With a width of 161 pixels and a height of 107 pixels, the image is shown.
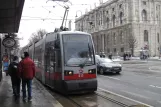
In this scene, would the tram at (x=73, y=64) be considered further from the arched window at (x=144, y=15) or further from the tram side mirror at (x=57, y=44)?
the arched window at (x=144, y=15)

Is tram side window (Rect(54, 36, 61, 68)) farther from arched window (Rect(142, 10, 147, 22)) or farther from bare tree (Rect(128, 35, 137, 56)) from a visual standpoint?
arched window (Rect(142, 10, 147, 22))

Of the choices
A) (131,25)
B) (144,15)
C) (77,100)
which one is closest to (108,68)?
(77,100)

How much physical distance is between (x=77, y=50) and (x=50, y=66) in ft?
7.33

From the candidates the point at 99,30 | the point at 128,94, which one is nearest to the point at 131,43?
the point at 99,30

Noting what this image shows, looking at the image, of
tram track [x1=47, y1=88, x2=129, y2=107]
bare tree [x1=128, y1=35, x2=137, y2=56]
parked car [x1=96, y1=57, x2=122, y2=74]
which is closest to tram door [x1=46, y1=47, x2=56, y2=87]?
tram track [x1=47, y1=88, x2=129, y2=107]

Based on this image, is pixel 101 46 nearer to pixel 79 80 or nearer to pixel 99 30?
pixel 99 30

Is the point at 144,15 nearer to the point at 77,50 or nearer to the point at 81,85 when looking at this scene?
the point at 77,50

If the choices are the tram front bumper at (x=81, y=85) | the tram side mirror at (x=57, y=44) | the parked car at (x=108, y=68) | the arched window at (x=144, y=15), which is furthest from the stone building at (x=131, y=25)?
the tram front bumper at (x=81, y=85)

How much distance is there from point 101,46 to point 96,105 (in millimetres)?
106515

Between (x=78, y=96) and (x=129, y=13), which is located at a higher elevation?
(x=129, y=13)

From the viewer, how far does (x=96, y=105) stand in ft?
34.2

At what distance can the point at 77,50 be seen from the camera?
42.6 feet

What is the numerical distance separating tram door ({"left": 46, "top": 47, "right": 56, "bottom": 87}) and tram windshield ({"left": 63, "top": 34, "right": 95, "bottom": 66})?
1.19 meters

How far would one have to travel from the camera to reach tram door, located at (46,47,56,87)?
13926mm
